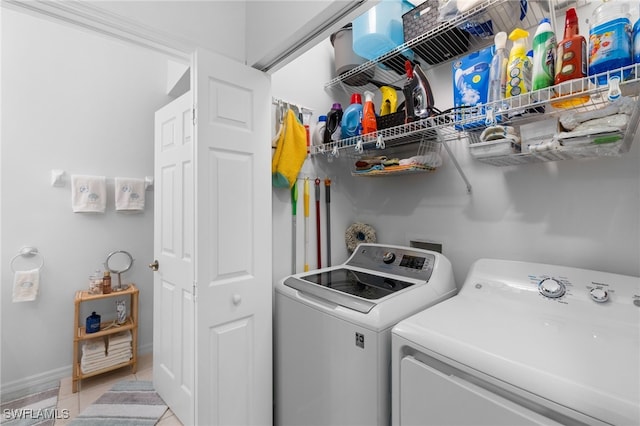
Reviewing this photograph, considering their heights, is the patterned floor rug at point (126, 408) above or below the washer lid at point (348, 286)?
below

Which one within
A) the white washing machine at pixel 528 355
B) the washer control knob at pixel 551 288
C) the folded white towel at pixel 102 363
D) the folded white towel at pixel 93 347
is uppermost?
the washer control knob at pixel 551 288

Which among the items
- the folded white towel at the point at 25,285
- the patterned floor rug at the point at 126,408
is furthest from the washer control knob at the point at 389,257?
the folded white towel at the point at 25,285

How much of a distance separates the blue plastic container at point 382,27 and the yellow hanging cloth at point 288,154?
0.62 metres

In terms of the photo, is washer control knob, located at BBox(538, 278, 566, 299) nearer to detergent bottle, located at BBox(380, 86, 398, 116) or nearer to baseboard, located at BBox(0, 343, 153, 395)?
detergent bottle, located at BBox(380, 86, 398, 116)

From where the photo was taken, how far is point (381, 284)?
156cm

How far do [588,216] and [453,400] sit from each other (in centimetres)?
107

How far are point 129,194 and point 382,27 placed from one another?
237 cm

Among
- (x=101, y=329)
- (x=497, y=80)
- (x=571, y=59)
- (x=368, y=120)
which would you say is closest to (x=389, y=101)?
(x=368, y=120)

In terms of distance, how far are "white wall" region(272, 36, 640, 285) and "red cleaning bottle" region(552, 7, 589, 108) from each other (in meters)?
0.49

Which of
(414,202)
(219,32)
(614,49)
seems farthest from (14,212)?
(614,49)

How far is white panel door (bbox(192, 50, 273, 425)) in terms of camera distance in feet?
4.70

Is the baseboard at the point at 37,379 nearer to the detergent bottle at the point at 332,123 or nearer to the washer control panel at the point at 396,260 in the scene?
the washer control panel at the point at 396,260

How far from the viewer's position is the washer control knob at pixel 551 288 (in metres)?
1.22

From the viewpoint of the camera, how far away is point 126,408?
197cm
